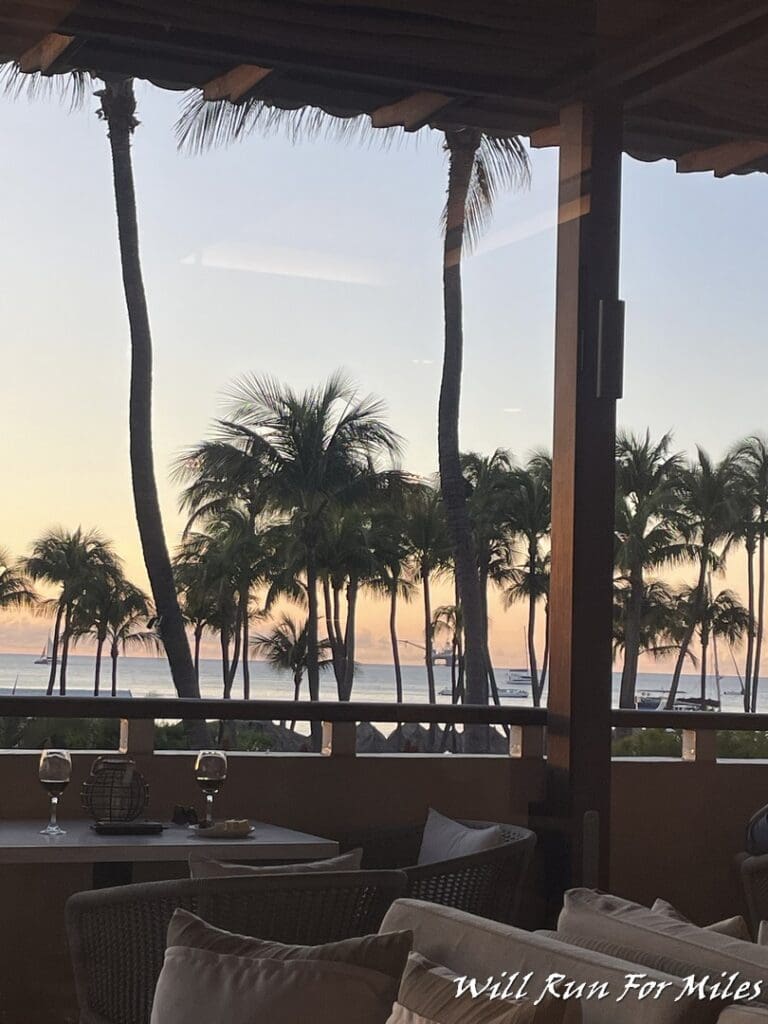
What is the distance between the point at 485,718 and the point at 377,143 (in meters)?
24.0

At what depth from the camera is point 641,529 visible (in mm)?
→ 26703

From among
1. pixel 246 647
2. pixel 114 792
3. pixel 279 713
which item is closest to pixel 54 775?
pixel 114 792

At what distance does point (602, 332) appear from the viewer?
319 cm

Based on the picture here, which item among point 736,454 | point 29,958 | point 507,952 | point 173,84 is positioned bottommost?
point 29,958

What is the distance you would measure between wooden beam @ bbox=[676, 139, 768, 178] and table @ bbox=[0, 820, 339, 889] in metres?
2.38

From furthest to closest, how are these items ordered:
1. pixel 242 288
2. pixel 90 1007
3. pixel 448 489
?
pixel 242 288, pixel 448 489, pixel 90 1007

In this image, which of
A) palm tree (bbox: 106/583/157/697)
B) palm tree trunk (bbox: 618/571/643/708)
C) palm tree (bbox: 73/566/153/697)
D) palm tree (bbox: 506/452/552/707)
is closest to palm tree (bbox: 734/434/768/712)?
palm tree trunk (bbox: 618/571/643/708)

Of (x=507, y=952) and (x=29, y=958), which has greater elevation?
(x=507, y=952)

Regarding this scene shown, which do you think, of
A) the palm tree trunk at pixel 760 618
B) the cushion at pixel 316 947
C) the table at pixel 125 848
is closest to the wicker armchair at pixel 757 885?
the table at pixel 125 848

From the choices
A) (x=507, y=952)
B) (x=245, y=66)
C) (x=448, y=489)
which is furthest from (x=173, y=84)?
(x=448, y=489)

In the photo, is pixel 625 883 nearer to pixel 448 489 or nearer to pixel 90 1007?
pixel 90 1007

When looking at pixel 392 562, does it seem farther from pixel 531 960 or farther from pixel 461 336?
pixel 531 960

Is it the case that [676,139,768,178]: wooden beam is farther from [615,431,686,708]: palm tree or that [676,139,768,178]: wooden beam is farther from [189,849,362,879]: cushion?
[615,431,686,708]: palm tree

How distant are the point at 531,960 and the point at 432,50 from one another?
253 centimetres
